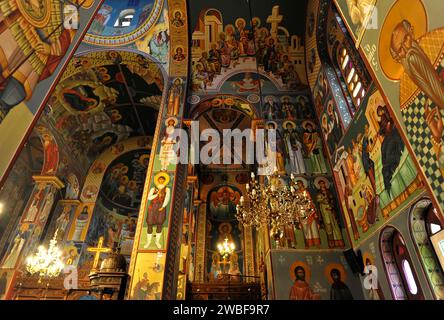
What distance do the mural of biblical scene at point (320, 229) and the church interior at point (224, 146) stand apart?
4 cm

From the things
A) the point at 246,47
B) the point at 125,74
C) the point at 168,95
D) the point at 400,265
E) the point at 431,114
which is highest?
the point at 246,47

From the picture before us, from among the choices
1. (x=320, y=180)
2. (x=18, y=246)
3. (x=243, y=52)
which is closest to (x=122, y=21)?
(x=243, y=52)

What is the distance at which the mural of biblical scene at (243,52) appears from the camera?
32.1 ft

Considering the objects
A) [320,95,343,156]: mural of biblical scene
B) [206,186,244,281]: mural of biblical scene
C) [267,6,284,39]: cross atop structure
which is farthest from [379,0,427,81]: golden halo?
[206,186,244,281]: mural of biblical scene

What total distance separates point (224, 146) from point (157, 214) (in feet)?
24.4

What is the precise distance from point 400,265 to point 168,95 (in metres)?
8.32

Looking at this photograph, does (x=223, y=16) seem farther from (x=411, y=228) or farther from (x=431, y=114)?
(x=411, y=228)

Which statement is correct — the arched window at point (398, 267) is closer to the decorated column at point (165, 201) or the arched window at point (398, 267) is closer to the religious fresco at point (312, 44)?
the decorated column at point (165, 201)

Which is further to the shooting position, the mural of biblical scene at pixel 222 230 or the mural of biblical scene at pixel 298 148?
the mural of biblical scene at pixel 222 230

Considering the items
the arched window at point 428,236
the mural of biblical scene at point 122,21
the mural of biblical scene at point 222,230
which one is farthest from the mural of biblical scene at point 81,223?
the arched window at point 428,236

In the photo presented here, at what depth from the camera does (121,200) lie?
13.9 metres

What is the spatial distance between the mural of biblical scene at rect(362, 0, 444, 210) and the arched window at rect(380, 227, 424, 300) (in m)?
2.33

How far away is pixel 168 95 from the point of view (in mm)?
9250
